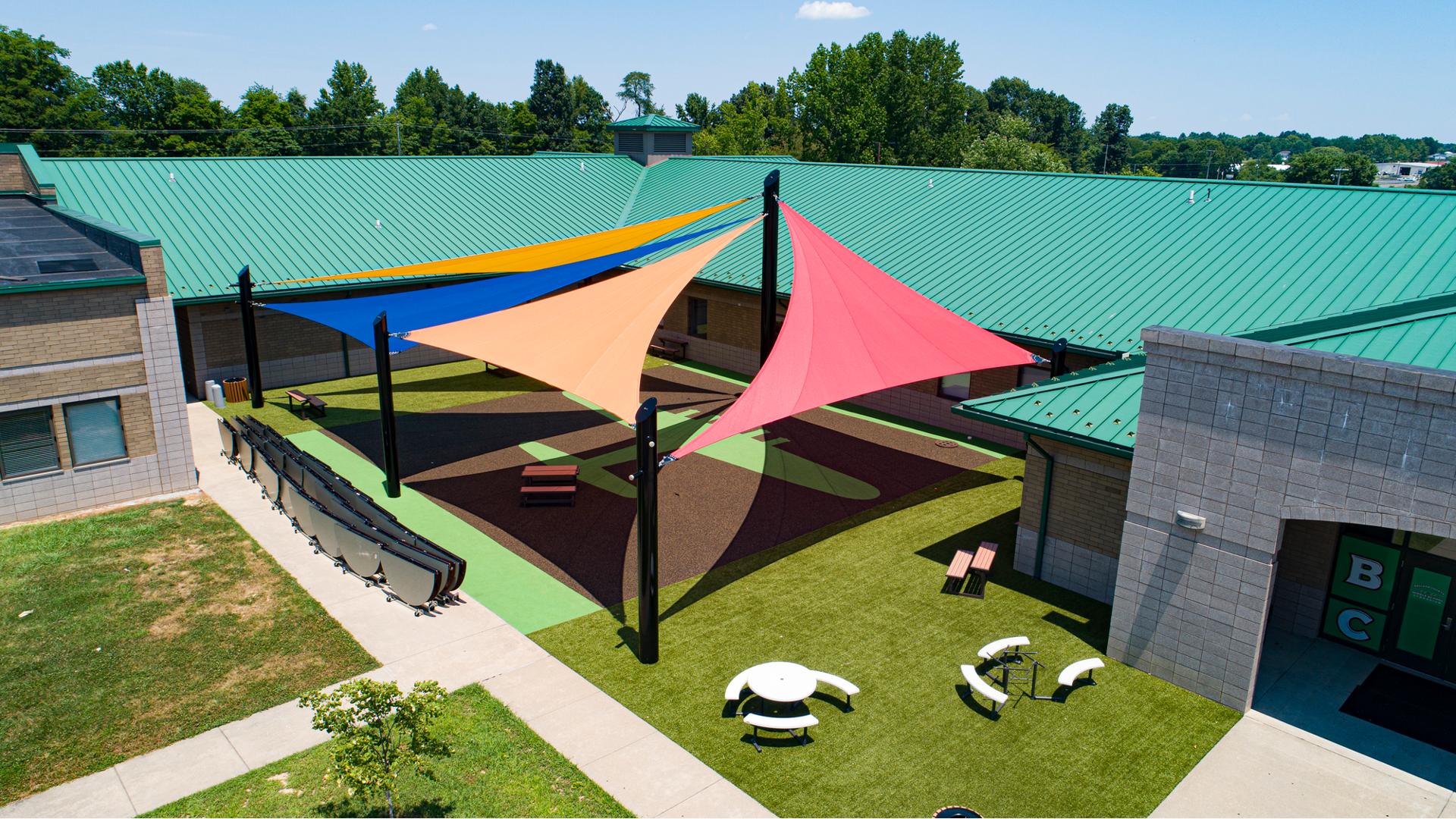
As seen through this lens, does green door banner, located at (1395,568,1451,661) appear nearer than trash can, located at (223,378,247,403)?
Yes

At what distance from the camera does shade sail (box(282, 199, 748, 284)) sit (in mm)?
21156

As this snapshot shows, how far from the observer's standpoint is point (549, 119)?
115m

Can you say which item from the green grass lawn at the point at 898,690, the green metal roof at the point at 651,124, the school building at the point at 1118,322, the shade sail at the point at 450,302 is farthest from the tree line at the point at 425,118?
the green grass lawn at the point at 898,690

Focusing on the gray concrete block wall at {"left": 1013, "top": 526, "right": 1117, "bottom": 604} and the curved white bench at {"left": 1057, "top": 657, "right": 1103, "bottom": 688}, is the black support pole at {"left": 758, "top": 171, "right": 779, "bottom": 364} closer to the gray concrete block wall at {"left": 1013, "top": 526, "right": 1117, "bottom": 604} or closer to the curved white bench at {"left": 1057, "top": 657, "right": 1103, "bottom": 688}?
the gray concrete block wall at {"left": 1013, "top": 526, "right": 1117, "bottom": 604}

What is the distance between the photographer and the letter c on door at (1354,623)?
1301 centimetres

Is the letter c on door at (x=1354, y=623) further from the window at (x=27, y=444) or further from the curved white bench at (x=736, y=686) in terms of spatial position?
the window at (x=27, y=444)

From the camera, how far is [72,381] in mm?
17406

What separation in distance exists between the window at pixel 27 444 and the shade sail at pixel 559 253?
7398mm

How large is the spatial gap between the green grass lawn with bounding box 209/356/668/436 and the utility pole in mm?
14043

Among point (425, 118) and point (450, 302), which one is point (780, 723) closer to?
point (450, 302)

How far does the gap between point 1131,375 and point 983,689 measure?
582cm

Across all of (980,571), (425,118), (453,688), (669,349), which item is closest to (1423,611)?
(980,571)

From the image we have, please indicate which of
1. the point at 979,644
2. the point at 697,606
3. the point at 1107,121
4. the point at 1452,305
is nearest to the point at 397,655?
the point at 697,606

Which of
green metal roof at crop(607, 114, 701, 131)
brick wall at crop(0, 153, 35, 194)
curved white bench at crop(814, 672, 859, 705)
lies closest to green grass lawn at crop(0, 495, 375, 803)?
curved white bench at crop(814, 672, 859, 705)
